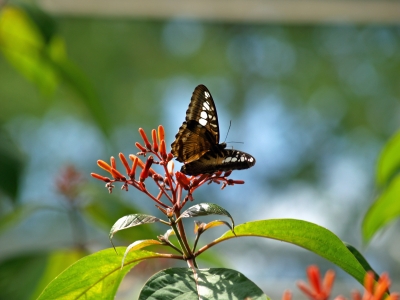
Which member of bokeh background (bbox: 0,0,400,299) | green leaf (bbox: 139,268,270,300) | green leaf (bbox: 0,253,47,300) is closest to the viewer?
green leaf (bbox: 139,268,270,300)

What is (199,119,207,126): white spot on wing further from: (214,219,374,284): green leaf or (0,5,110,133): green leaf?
(0,5,110,133): green leaf

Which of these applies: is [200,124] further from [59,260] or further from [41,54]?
[59,260]

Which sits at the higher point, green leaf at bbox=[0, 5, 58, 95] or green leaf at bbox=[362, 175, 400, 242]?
green leaf at bbox=[0, 5, 58, 95]

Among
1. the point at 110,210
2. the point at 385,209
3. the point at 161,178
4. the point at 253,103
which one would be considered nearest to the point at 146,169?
the point at 161,178

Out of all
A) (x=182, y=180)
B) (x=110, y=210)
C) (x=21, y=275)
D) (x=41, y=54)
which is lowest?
(x=21, y=275)

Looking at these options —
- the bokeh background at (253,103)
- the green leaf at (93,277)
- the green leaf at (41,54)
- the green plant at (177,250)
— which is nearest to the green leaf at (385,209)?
the green plant at (177,250)

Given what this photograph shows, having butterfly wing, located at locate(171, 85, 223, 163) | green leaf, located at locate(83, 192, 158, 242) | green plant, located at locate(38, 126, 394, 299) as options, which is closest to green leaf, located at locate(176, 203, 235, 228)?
green plant, located at locate(38, 126, 394, 299)
